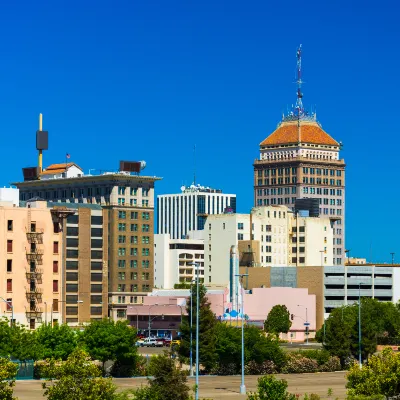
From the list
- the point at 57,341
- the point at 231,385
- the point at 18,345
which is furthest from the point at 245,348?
the point at 18,345

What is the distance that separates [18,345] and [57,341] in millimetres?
7768

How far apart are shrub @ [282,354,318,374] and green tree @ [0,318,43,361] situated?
30.5 m

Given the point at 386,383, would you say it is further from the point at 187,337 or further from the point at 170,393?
the point at 187,337

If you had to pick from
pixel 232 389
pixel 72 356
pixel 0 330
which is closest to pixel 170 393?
pixel 72 356

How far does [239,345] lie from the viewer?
13488 cm

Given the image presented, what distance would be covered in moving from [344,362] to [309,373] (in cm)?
897

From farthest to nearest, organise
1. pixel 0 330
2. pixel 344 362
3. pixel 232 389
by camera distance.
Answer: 1. pixel 344 362
2. pixel 0 330
3. pixel 232 389

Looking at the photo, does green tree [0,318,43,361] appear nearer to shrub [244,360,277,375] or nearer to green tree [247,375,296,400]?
shrub [244,360,277,375]

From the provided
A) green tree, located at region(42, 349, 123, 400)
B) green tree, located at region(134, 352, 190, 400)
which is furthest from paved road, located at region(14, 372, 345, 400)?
green tree, located at region(42, 349, 123, 400)

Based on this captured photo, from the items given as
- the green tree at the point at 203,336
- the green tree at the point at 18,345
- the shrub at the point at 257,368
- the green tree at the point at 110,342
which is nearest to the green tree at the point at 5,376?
the green tree at the point at 18,345

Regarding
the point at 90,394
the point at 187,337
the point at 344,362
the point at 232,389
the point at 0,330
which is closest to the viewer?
the point at 90,394

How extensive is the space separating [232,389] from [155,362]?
3299 centimetres

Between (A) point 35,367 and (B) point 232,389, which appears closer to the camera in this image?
(B) point 232,389

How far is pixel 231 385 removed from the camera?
118875 millimetres
